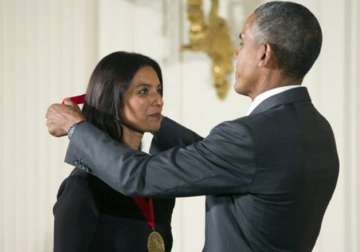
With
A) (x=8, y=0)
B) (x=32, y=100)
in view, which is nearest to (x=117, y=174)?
(x=32, y=100)

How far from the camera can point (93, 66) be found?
8.37ft

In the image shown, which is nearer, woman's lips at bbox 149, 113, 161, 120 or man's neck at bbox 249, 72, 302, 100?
man's neck at bbox 249, 72, 302, 100

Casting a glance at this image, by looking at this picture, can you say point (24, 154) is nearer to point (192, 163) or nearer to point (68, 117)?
point (68, 117)

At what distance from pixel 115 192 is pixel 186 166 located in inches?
12.9

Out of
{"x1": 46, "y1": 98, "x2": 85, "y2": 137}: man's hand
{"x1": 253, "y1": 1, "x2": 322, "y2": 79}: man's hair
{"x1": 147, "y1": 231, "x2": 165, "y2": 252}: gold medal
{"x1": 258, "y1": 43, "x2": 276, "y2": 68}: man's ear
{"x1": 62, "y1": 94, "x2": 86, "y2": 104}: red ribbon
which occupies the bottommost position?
{"x1": 147, "y1": 231, "x2": 165, "y2": 252}: gold medal

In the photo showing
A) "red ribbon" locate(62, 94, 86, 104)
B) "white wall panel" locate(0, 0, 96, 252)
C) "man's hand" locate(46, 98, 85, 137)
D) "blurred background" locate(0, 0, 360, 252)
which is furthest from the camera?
"white wall panel" locate(0, 0, 96, 252)

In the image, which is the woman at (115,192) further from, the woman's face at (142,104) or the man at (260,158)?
the man at (260,158)

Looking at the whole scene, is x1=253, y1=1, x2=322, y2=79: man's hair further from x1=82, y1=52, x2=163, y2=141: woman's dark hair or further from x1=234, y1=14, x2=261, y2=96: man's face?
x1=82, y1=52, x2=163, y2=141: woman's dark hair

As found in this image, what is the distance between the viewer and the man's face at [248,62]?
4.55 ft

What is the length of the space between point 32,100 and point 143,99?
3.77ft

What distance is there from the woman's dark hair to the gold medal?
0.25 metres

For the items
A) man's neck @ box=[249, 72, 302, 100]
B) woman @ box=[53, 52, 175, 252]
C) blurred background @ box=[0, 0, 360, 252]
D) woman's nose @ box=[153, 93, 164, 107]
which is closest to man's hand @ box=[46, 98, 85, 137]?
woman @ box=[53, 52, 175, 252]

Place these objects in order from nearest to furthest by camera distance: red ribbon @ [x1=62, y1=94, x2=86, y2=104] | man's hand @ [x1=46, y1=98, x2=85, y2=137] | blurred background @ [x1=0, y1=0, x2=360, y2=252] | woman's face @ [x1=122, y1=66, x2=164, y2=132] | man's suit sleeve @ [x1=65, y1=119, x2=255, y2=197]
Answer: man's suit sleeve @ [x1=65, y1=119, x2=255, y2=197] → man's hand @ [x1=46, y1=98, x2=85, y2=137] → red ribbon @ [x1=62, y1=94, x2=86, y2=104] → woman's face @ [x1=122, y1=66, x2=164, y2=132] → blurred background @ [x1=0, y1=0, x2=360, y2=252]

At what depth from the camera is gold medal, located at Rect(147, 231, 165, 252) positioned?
63.9 inches
